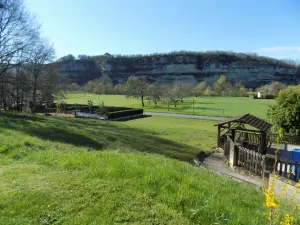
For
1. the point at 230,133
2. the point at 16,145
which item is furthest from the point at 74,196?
the point at 230,133

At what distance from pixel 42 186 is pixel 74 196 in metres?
0.75

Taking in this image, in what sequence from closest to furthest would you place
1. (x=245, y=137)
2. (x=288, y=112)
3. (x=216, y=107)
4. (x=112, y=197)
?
(x=112, y=197) → (x=245, y=137) → (x=288, y=112) → (x=216, y=107)

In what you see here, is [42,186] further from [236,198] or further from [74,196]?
[236,198]

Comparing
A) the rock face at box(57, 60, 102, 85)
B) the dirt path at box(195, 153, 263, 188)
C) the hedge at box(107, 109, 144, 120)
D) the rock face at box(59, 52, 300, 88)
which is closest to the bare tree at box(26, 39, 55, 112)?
the hedge at box(107, 109, 144, 120)

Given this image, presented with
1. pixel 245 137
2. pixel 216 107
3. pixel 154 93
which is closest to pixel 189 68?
pixel 154 93

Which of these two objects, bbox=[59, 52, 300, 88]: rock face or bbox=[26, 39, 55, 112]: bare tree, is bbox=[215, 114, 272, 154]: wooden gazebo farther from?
bbox=[59, 52, 300, 88]: rock face

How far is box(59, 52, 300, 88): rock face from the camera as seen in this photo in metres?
138

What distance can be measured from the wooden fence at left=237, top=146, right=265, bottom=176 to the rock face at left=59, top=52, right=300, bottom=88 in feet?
431

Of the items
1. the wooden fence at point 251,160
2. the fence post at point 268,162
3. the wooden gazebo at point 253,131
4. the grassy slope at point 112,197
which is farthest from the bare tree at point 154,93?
the grassy slope at point 112,197

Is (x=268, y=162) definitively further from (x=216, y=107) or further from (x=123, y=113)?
(x=216, y=107)

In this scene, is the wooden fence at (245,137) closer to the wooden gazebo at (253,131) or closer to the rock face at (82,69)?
the wooden gazebo at (253,131)

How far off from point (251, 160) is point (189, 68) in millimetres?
149222

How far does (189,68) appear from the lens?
155125mm

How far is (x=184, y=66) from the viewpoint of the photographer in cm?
15562
